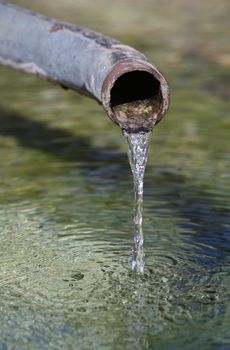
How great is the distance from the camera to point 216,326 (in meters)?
2.76

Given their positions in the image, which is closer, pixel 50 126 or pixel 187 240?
pixel 187 240

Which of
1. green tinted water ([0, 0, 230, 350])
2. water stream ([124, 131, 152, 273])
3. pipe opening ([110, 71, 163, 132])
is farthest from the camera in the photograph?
water stream ([124, 131, 152, 273])

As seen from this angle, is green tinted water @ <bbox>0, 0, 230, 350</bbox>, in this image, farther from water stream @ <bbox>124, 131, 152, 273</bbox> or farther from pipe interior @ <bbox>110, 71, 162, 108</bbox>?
pipe interior @ <bbox>110, 71, 162, 108</bbox>

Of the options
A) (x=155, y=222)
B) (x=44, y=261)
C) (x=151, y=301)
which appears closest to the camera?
(x=151, y=301)

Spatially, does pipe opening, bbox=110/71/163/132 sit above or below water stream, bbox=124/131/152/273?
above

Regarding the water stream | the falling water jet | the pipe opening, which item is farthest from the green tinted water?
the pipe opening

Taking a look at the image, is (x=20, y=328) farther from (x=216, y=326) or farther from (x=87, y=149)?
(x=87, y=149)

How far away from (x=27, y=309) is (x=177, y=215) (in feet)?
3.22

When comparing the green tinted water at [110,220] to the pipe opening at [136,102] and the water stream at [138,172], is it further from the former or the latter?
the pipe opening at [136,102]

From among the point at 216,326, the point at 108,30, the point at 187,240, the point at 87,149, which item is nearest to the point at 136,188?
the point at 187,240

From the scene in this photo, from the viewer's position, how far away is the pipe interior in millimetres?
2980

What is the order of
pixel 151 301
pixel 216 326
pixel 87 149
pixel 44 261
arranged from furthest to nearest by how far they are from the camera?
pixel 87 149 < pixel 44 261 < pixel 151 301 < pixel 216 326

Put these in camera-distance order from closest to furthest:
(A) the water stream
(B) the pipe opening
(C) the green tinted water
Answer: (C) the green tinted water, (B) the pipe opening, (A) the water stream

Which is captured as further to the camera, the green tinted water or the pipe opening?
the pipe opening
